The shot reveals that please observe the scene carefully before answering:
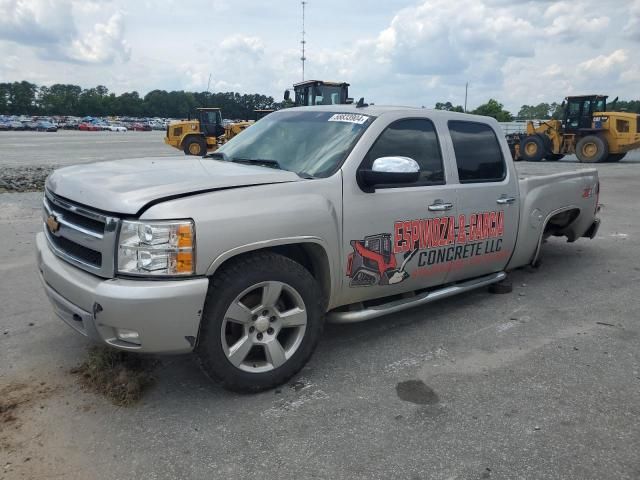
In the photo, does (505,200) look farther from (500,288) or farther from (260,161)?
(260,161)

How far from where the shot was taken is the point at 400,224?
3.80 m

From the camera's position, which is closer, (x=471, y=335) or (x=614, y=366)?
(x=614, y=366)

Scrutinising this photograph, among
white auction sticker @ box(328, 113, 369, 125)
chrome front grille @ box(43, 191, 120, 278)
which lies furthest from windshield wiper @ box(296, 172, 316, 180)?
chrome front grille @ box(43, 191, 120, 278)

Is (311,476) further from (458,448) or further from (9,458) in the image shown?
(9,458)

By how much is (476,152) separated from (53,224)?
132 inches

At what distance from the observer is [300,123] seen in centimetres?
423

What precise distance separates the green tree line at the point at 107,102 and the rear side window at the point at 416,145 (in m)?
93.1

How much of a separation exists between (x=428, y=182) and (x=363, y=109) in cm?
76

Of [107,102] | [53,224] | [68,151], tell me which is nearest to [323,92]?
[68,151]

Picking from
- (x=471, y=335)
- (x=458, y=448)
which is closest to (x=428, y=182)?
(x=471, y=335)

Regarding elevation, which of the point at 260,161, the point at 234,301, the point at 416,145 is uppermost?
the point at 416,145

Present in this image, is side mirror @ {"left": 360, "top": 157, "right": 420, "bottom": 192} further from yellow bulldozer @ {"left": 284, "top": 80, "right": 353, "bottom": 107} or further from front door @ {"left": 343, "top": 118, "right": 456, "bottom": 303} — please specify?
yellow bulldozer @ {"left": 284, "top": 80, "right": 353, "bottom": 107}

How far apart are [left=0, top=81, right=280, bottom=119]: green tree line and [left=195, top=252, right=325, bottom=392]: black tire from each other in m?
94.1

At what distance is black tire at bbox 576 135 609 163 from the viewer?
70.0 feet
